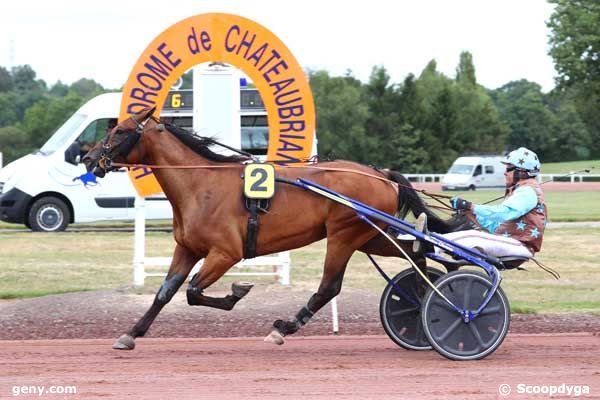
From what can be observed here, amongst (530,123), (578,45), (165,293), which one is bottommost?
(165,293)

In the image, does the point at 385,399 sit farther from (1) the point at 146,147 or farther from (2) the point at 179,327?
(2) the point at 179,327

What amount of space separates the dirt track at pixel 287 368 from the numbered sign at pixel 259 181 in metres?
1.24

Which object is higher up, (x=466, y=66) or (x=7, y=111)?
(x=466, y=66)

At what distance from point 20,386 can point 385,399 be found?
2.35 m

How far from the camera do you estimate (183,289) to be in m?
11.4

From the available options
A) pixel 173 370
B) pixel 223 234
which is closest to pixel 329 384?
pixel 173 370

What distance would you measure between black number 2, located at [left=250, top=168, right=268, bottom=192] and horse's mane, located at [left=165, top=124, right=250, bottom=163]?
14.6 inches

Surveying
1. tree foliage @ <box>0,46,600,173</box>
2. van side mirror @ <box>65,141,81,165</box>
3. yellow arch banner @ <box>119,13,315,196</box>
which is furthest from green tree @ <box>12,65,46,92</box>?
yellow arch banner @ <box>119,13,315,196</box>

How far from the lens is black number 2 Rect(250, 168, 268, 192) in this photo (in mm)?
7876

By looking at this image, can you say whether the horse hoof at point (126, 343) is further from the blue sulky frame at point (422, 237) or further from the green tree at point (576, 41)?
the green tree at point (576, 41)

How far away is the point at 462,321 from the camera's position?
757 centimetres

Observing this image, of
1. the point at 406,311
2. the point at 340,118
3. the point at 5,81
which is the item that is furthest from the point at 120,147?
the point at 5,81

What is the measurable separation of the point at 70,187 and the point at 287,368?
12.0m

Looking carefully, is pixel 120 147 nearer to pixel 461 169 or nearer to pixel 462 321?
pixel 462 321
